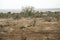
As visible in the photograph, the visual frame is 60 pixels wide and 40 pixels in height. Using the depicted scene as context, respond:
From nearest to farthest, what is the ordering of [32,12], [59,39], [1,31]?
[59,39] → [1,31] → [32,12]

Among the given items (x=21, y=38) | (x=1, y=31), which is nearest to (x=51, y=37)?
(x=21, y=38)

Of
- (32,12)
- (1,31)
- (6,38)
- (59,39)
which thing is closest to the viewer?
(59,39)

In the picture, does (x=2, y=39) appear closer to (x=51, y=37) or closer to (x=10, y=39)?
(x=10, y=39)

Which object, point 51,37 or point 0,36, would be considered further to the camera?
point 0,36

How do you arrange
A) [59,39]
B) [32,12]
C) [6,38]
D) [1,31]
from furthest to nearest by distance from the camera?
[32,12]
[1,31]
[6,38]
[59,39]

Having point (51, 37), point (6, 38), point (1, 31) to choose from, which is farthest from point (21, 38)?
point (1, 31)

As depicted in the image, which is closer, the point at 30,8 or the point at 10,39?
the point at 10,39

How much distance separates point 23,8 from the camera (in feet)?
185

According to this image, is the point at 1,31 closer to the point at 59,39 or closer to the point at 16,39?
the point at 16,39

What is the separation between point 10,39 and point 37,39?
99.2 inches

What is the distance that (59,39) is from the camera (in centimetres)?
1662

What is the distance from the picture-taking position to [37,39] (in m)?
16.8

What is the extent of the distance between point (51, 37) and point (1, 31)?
6372 millimetres

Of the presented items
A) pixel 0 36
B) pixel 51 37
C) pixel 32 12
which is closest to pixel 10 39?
pixel 0 36
